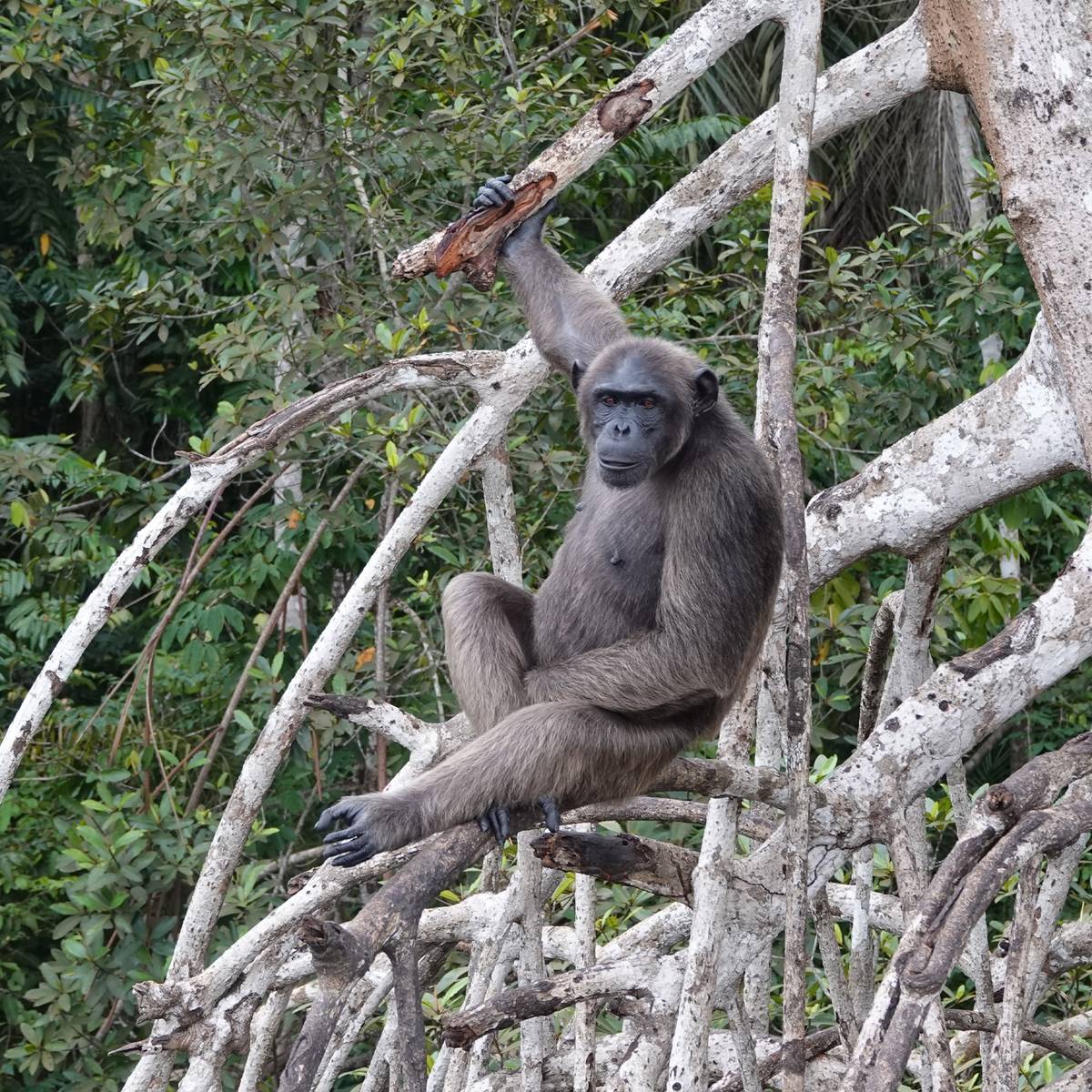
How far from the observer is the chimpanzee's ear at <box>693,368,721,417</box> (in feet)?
14.2

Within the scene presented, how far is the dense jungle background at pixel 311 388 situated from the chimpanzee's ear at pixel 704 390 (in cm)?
202

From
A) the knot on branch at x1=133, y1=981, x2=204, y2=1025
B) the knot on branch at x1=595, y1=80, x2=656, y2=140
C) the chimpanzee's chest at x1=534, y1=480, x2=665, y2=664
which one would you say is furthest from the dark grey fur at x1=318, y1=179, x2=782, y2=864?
the knot on branch at x1=133, y1=981, x2=204, y2=1025

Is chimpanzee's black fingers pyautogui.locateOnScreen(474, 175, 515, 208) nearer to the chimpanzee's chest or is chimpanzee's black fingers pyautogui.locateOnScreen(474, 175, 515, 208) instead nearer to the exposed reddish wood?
the exposed reddish wood

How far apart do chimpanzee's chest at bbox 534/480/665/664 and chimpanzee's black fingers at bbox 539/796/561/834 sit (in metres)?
0.68

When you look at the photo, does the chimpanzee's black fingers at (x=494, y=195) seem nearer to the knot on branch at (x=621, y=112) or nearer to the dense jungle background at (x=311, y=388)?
the knot on branch at (x=621, y=112)

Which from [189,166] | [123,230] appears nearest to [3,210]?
[123,230]

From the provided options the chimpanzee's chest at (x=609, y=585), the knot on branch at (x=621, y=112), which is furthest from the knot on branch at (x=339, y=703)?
the knot on branch at (x=621, y=112)

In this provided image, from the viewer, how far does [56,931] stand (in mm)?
6824

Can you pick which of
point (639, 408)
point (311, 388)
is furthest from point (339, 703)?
point (311, 388)

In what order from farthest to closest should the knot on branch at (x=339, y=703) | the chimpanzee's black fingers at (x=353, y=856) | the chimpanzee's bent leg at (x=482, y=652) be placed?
the chimpanzee's bent leg at (x=482, y=652), the knot on branch at (x=339, y=703), the chimpanzee's black fingers at (x=353, y=856)

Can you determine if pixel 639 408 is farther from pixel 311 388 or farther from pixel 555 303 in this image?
pixel 311 388

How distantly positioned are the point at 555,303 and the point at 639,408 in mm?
758

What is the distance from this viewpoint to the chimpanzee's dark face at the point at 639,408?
4211 millimetres

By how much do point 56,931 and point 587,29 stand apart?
504 centimetres
